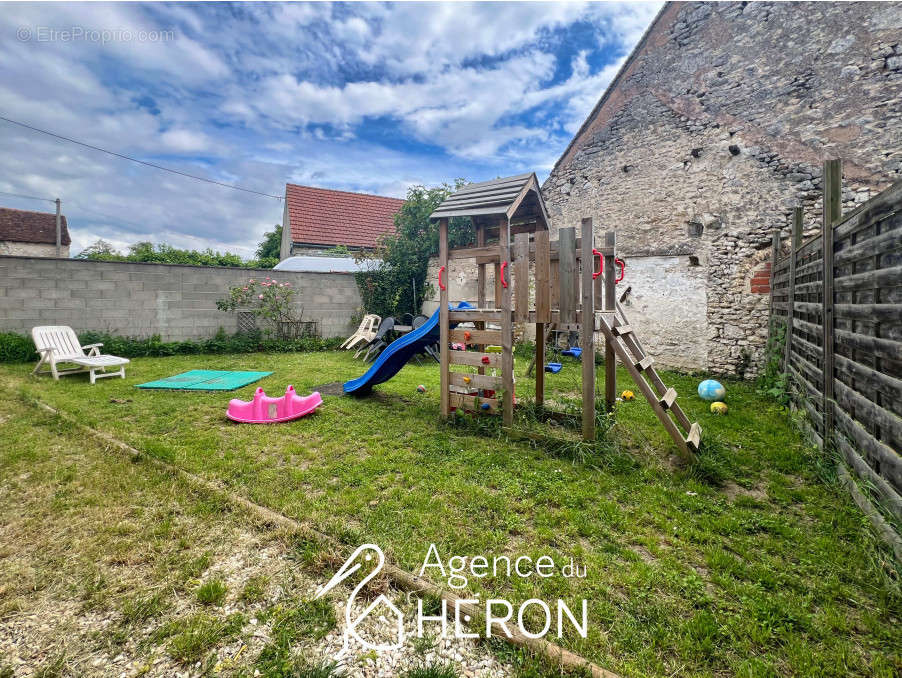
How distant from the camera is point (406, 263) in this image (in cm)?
1106

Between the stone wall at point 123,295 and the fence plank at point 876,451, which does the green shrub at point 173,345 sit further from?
the fence plank at point 876,451

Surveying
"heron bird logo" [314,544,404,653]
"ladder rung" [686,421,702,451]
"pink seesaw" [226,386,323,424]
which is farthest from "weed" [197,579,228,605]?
"ladder rung" [686,421,702,451]

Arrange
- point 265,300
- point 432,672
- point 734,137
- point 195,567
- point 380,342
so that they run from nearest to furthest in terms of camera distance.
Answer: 1. point 432,672
2. point 195,567
3. point 734,137
4. point 380,342
5. point 265,300

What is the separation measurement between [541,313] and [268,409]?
3.23 m

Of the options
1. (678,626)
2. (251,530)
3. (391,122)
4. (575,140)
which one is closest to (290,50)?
(575,140)

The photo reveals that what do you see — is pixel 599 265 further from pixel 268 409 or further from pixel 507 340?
pixel 268 409

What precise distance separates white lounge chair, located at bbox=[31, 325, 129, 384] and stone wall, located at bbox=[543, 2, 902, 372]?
30.7ft

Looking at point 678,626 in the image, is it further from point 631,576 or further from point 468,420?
point 468,420

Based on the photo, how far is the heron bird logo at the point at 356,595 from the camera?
1464mm

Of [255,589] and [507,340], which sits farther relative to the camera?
[507,340]

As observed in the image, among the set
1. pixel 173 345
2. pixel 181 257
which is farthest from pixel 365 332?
pixel 181 257

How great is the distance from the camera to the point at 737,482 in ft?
9.27

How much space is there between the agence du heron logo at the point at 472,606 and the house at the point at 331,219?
47.3ft

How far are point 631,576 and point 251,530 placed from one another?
2.05 metres
